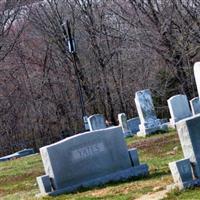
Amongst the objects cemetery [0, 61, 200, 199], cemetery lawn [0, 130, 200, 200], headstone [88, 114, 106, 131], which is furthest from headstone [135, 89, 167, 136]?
cemetery [0, 61, 200, 199]

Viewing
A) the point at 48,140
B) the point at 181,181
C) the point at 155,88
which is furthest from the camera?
the point at 48,140

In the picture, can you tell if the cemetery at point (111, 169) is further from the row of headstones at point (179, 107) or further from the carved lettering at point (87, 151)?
the row of headstones at point (179, 107)

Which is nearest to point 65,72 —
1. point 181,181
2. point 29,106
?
point 29,106

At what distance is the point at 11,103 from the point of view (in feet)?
136

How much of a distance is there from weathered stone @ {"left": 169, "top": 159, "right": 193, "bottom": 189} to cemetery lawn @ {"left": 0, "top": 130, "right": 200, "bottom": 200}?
151 mm

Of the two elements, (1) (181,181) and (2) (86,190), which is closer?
(1) (181,181)

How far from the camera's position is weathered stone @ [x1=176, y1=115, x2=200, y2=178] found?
29.3ft

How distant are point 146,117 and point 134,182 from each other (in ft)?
37.9

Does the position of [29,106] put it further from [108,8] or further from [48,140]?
[108,8]

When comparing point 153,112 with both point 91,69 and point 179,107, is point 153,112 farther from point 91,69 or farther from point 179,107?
point 91,69

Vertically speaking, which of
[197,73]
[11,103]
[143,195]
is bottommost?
[143,195]

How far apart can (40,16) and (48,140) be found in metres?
9.16

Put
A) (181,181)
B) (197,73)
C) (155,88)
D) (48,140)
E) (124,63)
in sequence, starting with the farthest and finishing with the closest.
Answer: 1. (124,63)
2. (48,140)
3. (155,88)
4. (197,73)
5. (181,181)

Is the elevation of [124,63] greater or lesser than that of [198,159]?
greater
